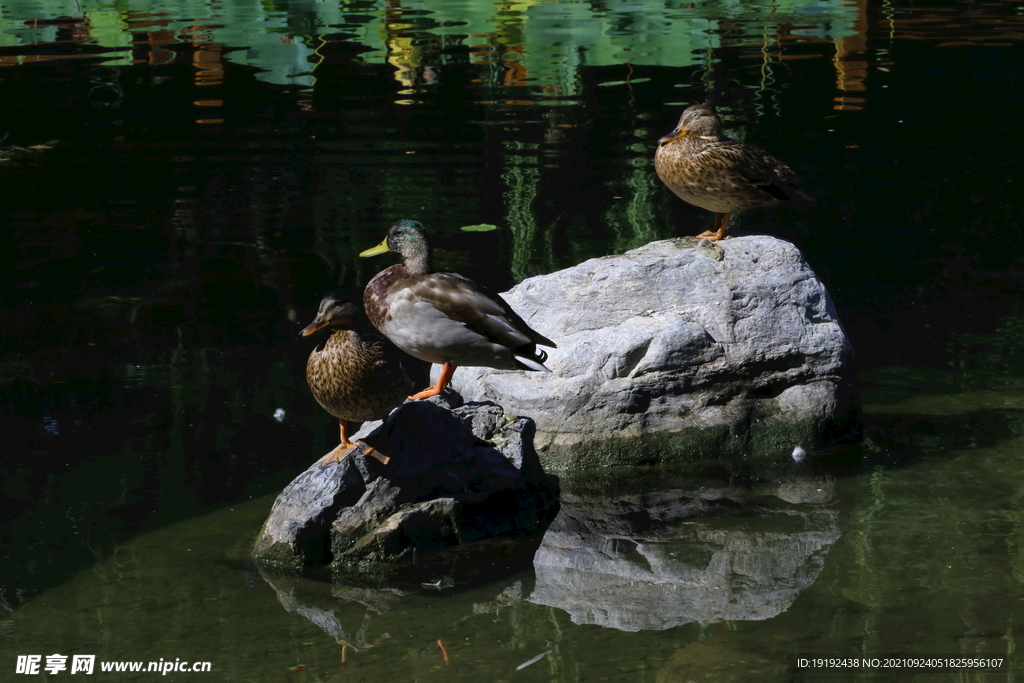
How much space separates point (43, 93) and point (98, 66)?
1.52 meters

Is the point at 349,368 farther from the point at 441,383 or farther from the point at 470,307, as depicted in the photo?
the point at 441,383

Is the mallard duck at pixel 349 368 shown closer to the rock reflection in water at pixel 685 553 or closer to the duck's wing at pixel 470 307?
the duck's wing at pixel 470 307

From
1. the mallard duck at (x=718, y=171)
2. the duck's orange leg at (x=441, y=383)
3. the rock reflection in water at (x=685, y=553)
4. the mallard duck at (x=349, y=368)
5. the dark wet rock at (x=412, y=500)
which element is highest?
the mallard duck at (x=718, y=171)

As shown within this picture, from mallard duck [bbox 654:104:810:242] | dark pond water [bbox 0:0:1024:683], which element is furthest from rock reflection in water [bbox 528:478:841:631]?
mallard duck [bbox 654:104:810:242]

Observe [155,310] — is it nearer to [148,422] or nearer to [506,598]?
[148,422]

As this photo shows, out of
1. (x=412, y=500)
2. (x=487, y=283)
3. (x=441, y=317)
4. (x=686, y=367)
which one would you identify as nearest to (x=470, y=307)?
(x=441, y=317)

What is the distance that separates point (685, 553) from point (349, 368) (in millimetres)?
1705

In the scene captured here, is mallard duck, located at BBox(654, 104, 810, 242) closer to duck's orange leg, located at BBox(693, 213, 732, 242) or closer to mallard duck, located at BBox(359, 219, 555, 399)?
duck's orange leg, located at BBox(693, 213, 732, 242)

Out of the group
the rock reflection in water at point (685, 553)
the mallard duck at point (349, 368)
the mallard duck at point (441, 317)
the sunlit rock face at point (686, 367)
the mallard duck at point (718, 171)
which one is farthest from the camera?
the mallard duck at point (718, 171)

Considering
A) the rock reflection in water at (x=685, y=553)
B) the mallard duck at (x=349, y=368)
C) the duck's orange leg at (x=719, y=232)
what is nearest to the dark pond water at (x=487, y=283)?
the rock reflection in water at (x=685, y=553)

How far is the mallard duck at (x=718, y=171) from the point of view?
6621 mm

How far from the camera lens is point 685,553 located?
5.26 meters

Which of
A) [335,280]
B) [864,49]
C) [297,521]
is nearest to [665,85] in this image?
[864,49]

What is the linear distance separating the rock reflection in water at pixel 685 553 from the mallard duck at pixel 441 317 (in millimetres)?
839
